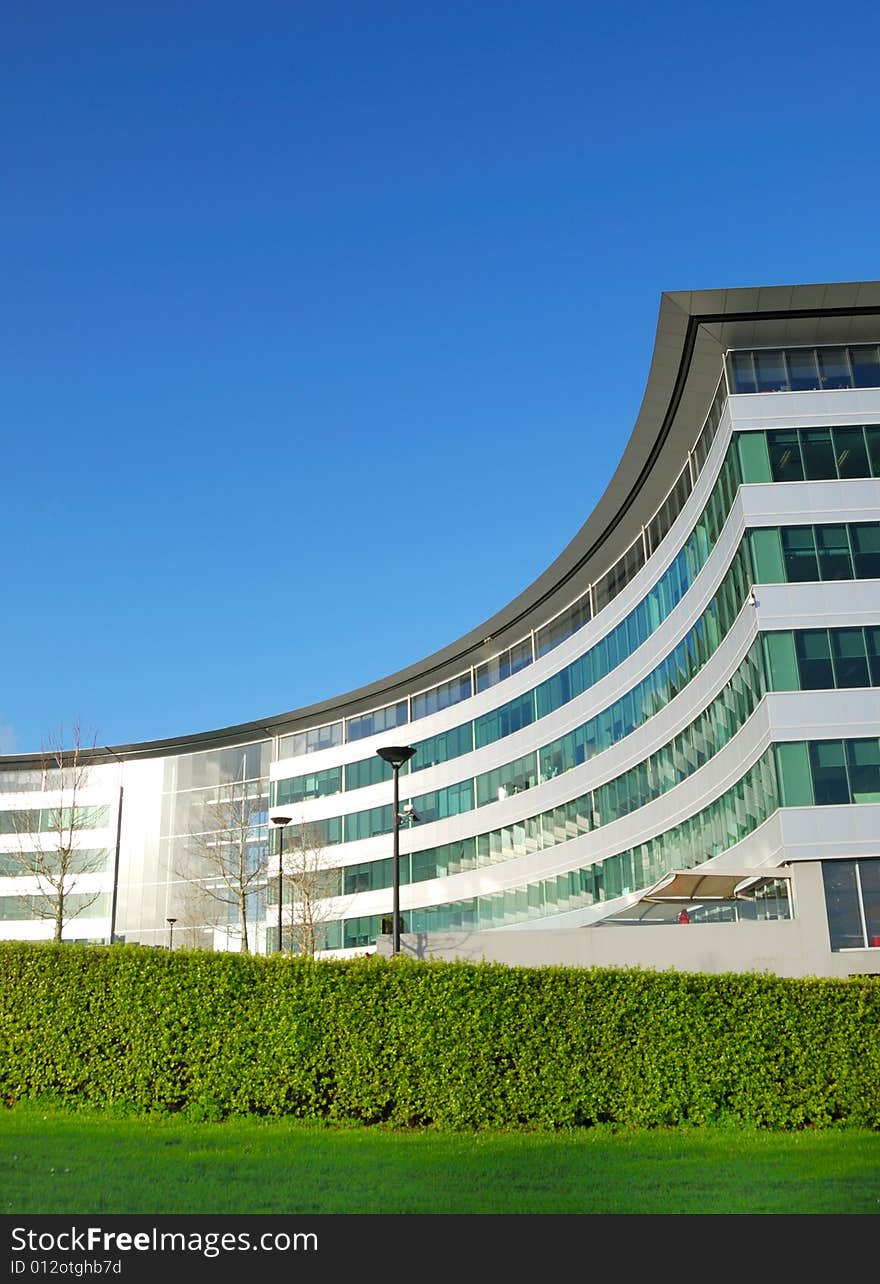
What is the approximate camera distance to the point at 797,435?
33.2 m

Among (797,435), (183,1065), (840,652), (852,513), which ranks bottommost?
(183,1065)

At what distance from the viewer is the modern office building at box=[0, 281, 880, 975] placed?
3067 centimetres

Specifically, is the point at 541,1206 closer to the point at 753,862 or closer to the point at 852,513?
the point at 753,862

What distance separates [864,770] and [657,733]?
1204 centimetres

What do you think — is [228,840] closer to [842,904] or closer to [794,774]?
[794,774]

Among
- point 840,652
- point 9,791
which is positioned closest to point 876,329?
point 840,652

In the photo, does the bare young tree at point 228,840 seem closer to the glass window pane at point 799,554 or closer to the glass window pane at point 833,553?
the glass window pane at point 799,554

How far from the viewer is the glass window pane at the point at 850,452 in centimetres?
3288

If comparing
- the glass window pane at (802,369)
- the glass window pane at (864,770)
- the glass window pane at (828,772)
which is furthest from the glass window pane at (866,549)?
the glass window pane at (828,772)

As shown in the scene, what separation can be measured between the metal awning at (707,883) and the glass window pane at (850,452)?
1105cm

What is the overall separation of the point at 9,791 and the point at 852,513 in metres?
67.3

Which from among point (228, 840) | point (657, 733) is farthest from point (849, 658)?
point (228, 840)

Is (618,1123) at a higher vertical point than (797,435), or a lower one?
lower
